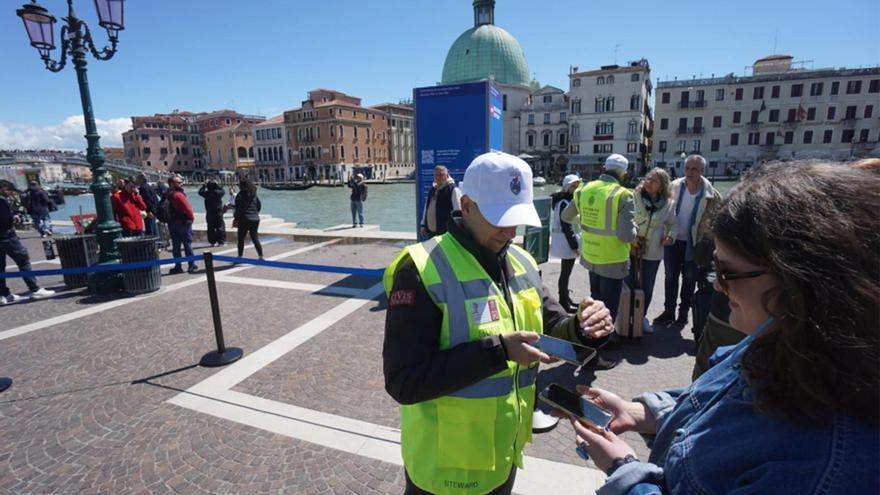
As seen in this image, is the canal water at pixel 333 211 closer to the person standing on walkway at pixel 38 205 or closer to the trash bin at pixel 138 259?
the person standing on walkway at pixel 38 205

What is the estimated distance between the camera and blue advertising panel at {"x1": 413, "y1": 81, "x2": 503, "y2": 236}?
275 inches

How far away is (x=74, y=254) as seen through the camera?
7641mm

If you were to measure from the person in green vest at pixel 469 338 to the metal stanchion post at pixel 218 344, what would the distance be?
3.54 meters

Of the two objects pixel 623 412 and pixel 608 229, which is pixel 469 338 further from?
pixel 608 229

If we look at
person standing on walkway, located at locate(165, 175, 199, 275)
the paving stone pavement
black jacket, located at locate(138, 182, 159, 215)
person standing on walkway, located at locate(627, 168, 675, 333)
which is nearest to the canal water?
person standing on walkway, located at locate(627, 168, 675, 333)

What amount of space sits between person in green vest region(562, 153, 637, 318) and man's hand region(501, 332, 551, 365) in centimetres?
312

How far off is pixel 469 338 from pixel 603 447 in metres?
0.55

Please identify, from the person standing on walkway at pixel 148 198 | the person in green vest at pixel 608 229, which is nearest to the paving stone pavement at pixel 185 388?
the person in green vest at pixel 608 229

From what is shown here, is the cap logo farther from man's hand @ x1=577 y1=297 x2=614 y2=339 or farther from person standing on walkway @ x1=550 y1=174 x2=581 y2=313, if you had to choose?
person standing on walkway @ x1=550 y1=174 x2=581 y2=313

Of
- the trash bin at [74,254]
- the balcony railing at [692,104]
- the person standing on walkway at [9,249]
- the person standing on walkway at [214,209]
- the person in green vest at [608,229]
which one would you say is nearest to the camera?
the person in green vest at [608,229]

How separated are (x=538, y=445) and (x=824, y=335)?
267 centimetres

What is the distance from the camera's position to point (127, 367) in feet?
14.7

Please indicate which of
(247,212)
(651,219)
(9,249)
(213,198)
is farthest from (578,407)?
(213,198)

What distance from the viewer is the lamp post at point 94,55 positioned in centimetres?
676
